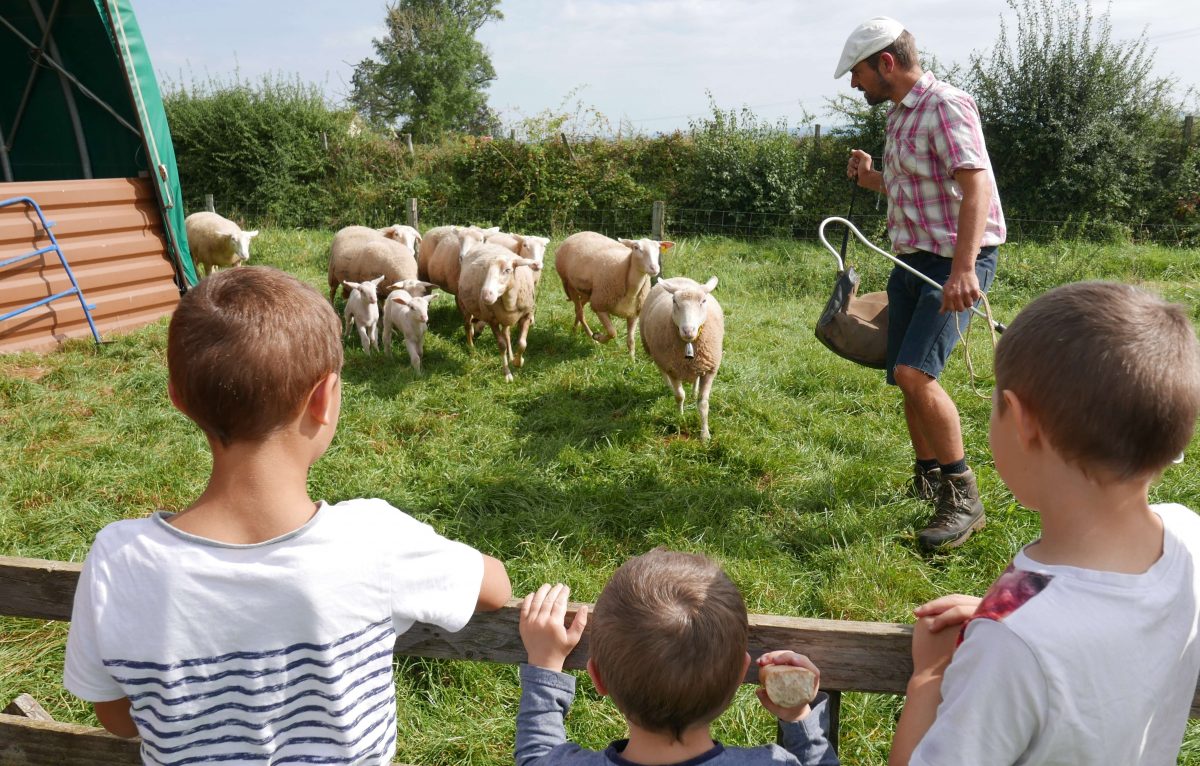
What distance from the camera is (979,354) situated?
6.83m

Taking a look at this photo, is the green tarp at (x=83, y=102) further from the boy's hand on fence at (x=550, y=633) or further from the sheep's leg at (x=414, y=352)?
the boy's hand on fence at (x=550, y=633)

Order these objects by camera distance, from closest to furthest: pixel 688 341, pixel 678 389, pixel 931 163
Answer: pixel 931 163
pixel 688 341
pixel 678 389

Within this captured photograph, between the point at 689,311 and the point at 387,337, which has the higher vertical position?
the point at 689,311

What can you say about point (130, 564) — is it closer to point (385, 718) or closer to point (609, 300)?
point (385, 718)

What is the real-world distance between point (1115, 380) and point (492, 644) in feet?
3.74

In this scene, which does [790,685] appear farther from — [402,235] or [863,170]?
[402,235]

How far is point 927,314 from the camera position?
3500mm

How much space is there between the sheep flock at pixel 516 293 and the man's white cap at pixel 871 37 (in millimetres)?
2325

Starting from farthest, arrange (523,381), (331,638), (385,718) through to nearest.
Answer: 1. (523,381)
2. (385,718)
3. (331,638)

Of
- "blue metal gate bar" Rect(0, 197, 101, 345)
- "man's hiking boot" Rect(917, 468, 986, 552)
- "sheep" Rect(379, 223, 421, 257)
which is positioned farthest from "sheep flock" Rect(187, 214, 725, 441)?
"blue metal gate bar" Rect(0, 197, 101, 345)

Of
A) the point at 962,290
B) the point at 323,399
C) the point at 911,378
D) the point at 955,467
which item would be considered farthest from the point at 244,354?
the point at 955,467

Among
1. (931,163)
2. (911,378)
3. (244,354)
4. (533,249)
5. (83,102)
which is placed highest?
(83,102)

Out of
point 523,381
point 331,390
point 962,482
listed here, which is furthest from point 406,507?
point 331,390

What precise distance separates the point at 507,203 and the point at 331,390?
16762mm
